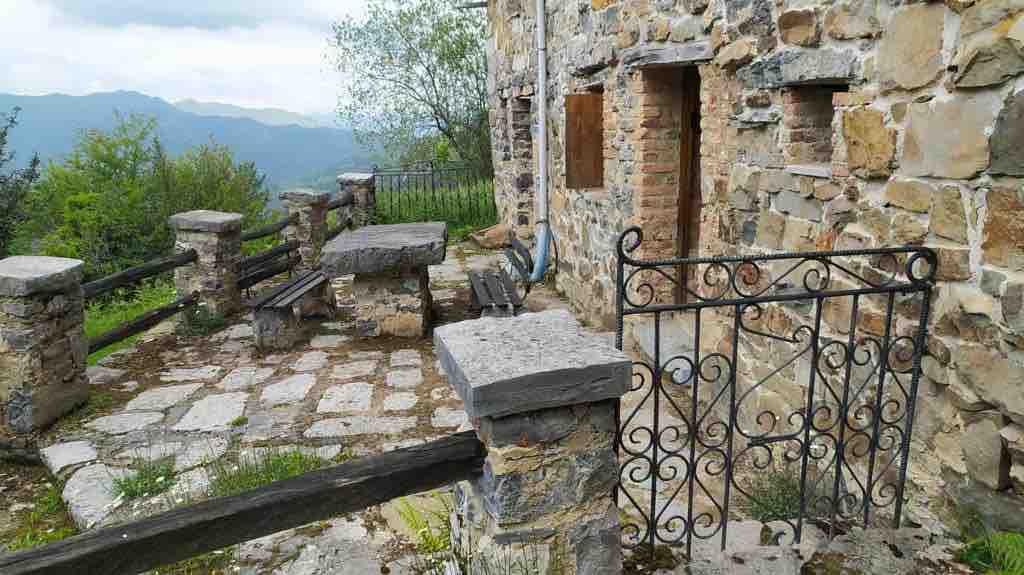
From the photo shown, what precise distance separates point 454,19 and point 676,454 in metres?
15.4

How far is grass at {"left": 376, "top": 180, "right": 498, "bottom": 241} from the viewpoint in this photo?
11336 mm

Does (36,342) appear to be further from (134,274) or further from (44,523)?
(134,274)

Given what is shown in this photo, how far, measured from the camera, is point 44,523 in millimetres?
3490

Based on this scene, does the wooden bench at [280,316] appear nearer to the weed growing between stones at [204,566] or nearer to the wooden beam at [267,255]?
the wooden beam at [267,255]

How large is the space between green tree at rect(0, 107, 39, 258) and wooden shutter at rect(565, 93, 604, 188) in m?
8.81

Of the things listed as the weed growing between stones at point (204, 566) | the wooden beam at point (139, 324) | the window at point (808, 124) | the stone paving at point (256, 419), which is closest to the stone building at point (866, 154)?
the window at point (808, 124)

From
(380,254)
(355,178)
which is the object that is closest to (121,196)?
(355,178)

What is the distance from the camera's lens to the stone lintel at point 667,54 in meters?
4.19

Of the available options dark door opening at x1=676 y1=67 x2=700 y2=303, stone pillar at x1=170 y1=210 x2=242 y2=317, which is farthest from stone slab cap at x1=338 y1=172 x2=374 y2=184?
Answer: dark door opening at x1=676 y1=67 x2=700 y2=303

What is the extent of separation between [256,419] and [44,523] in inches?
50.9

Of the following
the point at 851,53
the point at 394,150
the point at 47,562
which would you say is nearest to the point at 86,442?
the point at 47,562

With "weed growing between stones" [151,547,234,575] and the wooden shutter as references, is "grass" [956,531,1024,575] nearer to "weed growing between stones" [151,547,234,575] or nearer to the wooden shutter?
"weed growing between stones" [151,547,234,575]

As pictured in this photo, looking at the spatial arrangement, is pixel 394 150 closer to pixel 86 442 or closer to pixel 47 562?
pixel 86 442

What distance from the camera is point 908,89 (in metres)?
2.58
